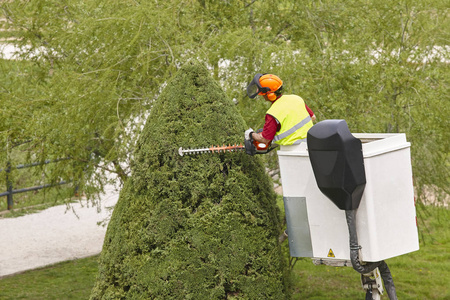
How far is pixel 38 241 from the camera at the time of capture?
1104 cm

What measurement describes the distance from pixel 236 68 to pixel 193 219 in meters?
2.57

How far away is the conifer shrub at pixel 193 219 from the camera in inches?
170

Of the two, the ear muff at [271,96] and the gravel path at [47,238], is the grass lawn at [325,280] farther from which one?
the ear muff at [271,96]

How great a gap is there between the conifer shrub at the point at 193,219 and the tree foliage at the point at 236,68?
1762 mm

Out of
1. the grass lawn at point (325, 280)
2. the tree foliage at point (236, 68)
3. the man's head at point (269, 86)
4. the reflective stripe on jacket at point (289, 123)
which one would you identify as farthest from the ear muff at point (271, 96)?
the grass lawn at point (325, 280)

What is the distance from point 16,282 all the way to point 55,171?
2.37 m

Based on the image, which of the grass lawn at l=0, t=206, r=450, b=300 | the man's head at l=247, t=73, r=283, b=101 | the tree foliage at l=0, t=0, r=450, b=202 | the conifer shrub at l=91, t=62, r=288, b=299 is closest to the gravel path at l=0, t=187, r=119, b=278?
the grass lawn at l=0, t=206, r=450, b=300

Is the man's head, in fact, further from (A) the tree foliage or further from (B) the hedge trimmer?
(A) the tree foliage

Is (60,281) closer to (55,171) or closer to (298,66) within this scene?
(55,171)

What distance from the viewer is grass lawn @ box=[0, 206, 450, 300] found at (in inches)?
331

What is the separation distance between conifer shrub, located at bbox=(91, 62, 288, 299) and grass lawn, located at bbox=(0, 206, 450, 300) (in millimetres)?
3859

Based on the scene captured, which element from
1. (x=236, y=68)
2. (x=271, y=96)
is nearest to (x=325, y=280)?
(x=236, y=68)

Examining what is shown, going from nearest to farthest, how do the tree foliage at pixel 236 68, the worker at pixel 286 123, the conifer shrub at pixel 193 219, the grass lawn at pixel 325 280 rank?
the conifer shrub at pixel 193 219 → the worker at pixel 286 123 → the tree foliage at pixel 236 68 → the grass lawn at pixel 325 280

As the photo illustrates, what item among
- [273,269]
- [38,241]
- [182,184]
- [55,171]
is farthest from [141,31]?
[38,241]
